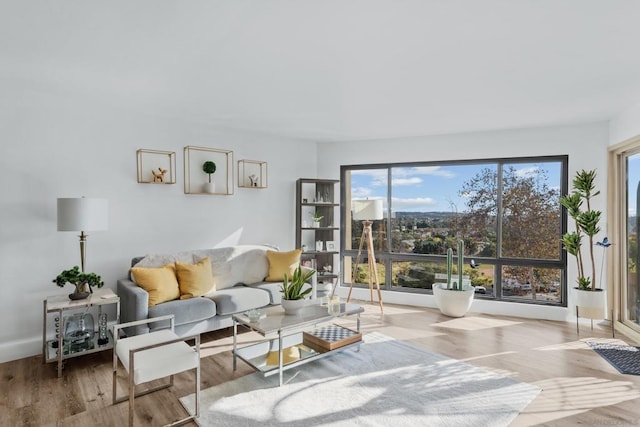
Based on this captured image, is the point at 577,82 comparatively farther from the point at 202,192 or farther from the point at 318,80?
the point at 202,192

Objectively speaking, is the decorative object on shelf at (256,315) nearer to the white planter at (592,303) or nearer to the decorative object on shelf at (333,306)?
the decorative object on shelf at (333,306)

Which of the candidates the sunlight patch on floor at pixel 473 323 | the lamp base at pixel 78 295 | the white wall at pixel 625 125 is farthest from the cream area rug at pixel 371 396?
the white wall at pixel 625 125

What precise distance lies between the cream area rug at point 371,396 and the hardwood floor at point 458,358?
0.57ft

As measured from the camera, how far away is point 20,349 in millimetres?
3506

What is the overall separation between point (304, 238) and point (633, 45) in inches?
176

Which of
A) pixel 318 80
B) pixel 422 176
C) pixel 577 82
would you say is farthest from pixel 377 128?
pixel 577 82

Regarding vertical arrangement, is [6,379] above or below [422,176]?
below

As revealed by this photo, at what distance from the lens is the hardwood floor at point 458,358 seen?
254cm

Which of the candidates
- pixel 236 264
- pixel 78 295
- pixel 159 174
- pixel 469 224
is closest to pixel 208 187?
pixel 159 174

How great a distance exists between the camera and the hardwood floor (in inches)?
99.8

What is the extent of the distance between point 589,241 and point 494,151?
5.38 feet

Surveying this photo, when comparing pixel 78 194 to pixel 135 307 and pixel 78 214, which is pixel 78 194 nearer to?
pixel 78 214

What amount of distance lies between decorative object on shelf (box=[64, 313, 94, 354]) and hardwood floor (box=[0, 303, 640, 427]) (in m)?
0.18

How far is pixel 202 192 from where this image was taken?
15.4ft
